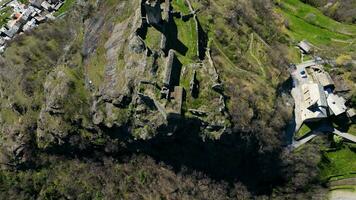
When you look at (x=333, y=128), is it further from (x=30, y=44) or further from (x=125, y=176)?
(x=30, y=44)

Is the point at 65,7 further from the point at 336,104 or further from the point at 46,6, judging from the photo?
the point at 336,104

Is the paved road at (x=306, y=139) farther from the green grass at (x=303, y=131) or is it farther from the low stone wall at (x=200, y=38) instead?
the low stone wall at (x=200, y=38)

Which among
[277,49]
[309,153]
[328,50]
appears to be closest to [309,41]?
[328,50]

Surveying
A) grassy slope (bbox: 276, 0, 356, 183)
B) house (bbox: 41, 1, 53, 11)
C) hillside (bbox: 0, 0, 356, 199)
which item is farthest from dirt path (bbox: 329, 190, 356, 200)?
house (bbox: 41, 1, 53, 11)

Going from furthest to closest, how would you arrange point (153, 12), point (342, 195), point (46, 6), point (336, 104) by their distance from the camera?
point (46, 6)
point (342, 195)
point (336, 104)
point (153, 12)

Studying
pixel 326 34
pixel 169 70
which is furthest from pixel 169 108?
pixel 326 34

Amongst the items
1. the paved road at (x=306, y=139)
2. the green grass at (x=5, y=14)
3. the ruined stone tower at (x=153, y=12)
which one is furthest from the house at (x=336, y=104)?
the green grass at (x=5, y=14)
